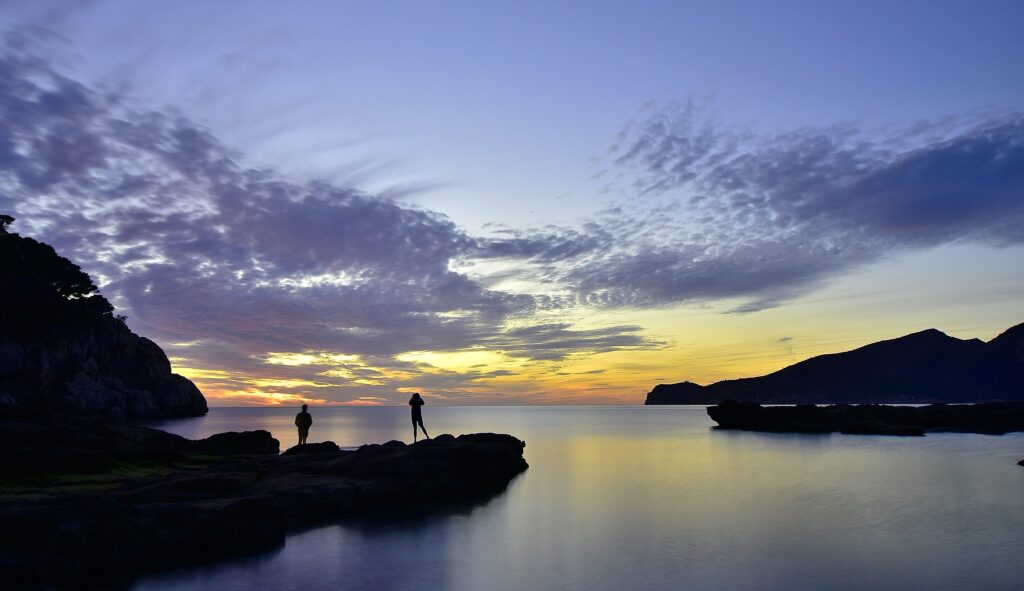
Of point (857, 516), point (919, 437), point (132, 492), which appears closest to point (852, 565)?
point (857, 516)

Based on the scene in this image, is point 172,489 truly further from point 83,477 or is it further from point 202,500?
point 83,477

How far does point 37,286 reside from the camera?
94000 mm

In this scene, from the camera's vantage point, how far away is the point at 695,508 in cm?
3212

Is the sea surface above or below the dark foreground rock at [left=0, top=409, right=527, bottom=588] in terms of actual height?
below

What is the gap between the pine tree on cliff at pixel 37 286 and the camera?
300 feet

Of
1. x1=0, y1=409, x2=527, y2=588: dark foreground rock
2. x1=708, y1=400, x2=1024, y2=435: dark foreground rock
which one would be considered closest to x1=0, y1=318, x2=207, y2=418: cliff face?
x1=0, y1=409, x2=527, y2=588: dark foreground rock

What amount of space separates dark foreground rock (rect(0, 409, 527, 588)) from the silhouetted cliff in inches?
2561

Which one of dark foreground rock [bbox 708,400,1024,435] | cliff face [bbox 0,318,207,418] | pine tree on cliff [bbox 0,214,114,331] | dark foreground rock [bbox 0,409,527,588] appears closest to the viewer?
dark foreground rock [bbox 0,409,527,588]

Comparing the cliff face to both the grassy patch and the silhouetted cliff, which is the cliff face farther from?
the grassy patch

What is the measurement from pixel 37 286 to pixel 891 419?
13870 cm

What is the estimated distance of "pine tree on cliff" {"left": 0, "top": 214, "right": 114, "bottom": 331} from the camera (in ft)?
300

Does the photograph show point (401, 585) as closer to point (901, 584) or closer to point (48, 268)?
point (901, 584)

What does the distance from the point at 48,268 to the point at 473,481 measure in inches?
3904

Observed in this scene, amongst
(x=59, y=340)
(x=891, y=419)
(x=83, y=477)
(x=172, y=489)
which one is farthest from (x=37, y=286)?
(x=891, y=419)
